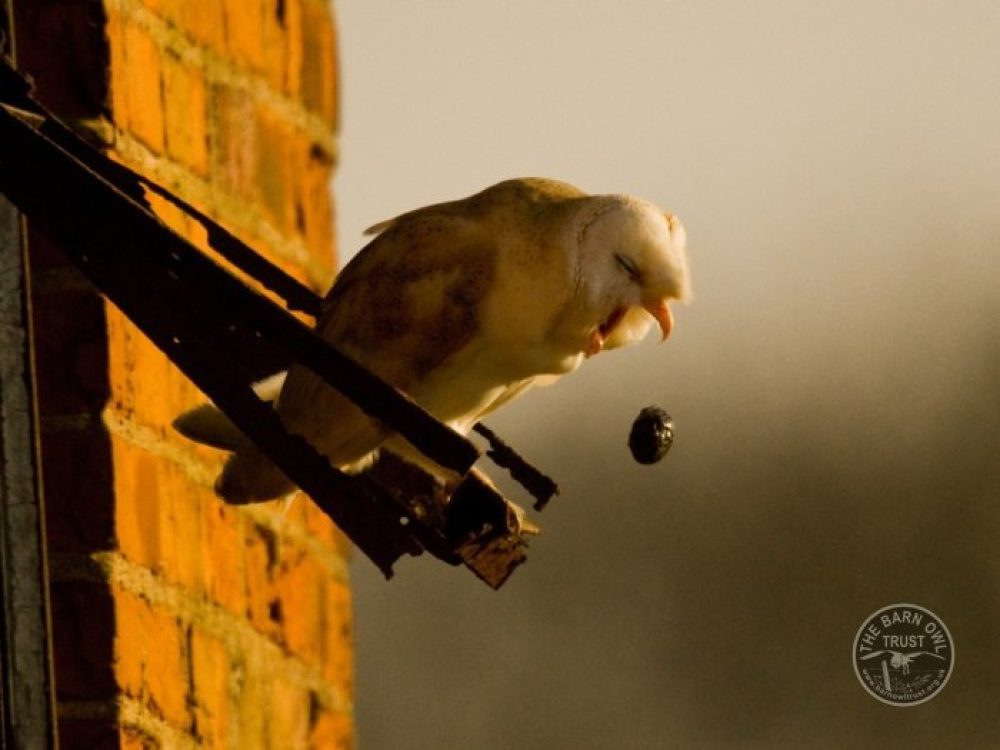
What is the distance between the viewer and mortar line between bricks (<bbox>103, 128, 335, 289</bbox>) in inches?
70.9

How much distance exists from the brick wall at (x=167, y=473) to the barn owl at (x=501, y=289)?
0.08 metres

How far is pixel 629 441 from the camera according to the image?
1.56 meters

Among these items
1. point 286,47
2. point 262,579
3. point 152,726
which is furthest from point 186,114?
point 152,726

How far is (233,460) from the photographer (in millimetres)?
1738

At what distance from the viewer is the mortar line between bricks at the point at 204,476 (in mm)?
1746

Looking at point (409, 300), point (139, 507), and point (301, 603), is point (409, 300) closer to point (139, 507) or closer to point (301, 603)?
point (301, 603)

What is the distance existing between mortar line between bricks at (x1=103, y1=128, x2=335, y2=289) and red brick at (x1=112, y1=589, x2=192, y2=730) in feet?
0.90

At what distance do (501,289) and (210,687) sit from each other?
399 mm

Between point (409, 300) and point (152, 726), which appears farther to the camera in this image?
point (409, 300)

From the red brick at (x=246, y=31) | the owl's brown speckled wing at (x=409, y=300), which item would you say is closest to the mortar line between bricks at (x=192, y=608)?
the owl's brown speckled wing at (x=409, y=300)

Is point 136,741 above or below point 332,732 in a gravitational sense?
above

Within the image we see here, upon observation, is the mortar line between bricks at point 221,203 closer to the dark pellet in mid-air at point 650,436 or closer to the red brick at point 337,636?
the red brick at point 337,636

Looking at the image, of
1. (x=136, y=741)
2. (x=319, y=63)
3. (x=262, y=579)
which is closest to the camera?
(x=136, y=741)

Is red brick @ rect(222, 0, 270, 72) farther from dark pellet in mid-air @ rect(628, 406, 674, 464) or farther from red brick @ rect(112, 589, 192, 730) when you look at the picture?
dark pellet in mid-air @ rect(628, 406, 674, 464)
